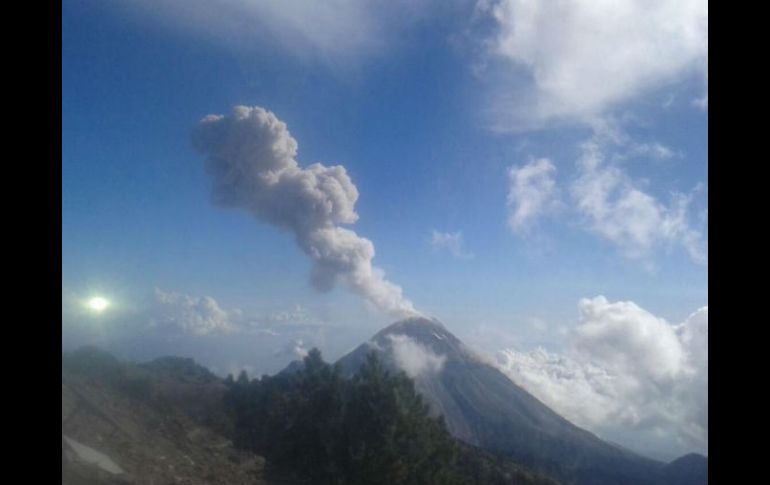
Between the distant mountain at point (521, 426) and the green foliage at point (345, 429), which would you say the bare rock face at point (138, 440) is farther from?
the distant mountain at point (521, 426)

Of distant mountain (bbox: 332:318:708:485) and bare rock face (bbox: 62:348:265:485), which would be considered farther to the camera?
distant mountain (bbox: 332:318:708:485)

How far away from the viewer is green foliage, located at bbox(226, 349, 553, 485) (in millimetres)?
13680

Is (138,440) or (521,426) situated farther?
(521,426)

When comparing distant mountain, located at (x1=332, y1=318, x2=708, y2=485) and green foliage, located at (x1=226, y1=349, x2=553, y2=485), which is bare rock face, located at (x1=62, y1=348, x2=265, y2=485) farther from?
distant mountain, located at (x1=332, y1=318, x2=708, y2=485)

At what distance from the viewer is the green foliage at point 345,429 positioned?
13680 mm

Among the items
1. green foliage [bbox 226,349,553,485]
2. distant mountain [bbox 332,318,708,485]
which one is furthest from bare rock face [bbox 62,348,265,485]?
distant mountain [bbox 332,318,708,485]

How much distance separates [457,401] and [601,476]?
58.4ft

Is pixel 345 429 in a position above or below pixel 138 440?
below

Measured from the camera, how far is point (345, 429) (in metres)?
14.4

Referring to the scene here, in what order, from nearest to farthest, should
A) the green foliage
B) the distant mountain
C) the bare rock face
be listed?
the bare rock face, the green foliage, the distant mountain

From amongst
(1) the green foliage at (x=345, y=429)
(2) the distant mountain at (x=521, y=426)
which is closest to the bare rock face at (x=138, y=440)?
(1) the green foliage at (x=345, y=429)

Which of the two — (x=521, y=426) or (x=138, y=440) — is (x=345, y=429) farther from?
(x=521, y=426)

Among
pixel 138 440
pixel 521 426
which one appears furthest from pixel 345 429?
pixel 521 426
